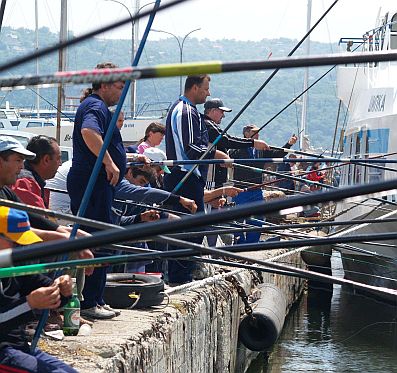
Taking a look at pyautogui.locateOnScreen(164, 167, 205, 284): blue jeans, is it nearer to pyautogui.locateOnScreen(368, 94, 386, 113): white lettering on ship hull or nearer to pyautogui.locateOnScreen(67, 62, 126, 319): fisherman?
pyautogui.locateOnScreen(67, 62, 126, 319): fisherman

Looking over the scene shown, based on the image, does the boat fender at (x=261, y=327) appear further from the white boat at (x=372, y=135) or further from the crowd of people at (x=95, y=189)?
the white boat at (x=372, y=135)

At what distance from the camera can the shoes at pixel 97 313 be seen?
23.2 ft

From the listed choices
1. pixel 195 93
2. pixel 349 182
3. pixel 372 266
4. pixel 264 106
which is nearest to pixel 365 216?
pixel 372 266

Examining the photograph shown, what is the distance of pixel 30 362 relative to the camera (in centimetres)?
498

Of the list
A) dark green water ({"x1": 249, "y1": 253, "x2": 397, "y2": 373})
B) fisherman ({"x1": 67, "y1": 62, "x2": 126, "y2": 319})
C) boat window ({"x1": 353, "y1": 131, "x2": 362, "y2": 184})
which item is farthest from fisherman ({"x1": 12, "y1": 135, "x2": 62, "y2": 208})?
boat window ({"x1": 353, "y1": 131, "x2": 362, "y2": 184})

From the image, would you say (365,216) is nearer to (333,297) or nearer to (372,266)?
(372,266)

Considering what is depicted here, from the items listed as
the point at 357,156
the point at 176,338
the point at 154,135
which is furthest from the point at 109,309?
the point at 357,156

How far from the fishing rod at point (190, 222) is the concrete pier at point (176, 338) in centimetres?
238

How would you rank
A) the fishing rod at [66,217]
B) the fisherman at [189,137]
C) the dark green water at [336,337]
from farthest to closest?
the dark green water at [336,337]
the fisherman at [189,137]
the fishing rod at [66,217]

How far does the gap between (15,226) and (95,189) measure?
6.57 ft

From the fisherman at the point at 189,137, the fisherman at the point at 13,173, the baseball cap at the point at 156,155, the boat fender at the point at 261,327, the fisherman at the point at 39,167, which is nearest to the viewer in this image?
the fisherman at the point at 13,173

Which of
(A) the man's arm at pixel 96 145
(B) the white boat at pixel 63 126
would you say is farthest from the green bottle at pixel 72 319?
(B) the white boat at pixel 63 126

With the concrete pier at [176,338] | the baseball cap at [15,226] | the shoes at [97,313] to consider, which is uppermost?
the baseball cap at [15,226]

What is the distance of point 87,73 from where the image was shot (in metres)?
3.49
